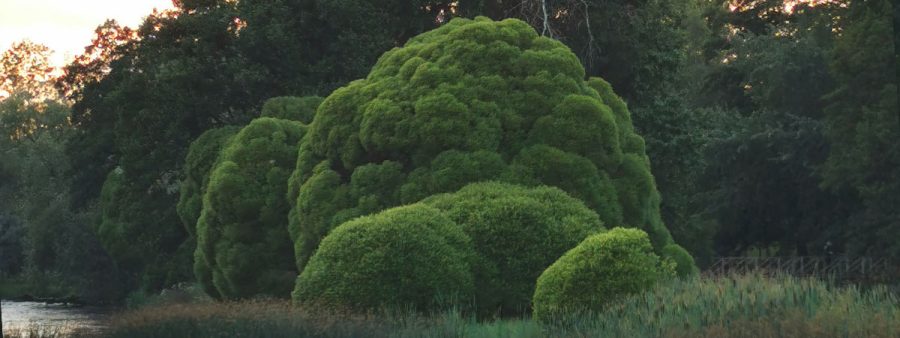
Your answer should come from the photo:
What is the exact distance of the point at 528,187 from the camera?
56.2 feet

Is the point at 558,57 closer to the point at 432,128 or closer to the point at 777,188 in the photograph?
the point at 432,128

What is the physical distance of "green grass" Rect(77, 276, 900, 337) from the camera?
1045 cm

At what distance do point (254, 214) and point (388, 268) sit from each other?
695 centimetres

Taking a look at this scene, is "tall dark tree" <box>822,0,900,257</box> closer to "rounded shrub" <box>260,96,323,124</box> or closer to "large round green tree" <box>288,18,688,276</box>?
"large round green tree" <box>288,18,688,276</box>

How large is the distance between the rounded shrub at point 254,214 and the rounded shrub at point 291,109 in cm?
202

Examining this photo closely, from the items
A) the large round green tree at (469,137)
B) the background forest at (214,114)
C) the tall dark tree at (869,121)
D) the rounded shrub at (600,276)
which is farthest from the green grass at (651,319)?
the background forest at (214,114)

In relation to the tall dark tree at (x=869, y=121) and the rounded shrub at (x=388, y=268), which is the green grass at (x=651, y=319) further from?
the tall dark tree at (x=869, y=121)

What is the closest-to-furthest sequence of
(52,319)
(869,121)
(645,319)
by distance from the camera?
1. (645,319)
2. (869,121)
3. (52,319)

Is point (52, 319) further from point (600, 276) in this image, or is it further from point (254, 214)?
point (600, 276)

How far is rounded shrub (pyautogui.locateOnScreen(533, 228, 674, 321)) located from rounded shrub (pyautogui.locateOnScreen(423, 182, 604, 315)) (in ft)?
6.00

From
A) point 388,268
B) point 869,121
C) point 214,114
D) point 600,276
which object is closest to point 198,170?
point 214,114

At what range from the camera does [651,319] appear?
1148 cm

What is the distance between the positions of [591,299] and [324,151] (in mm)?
6689

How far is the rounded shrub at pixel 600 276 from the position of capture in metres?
13.4
